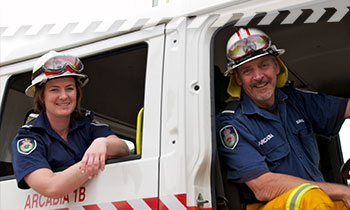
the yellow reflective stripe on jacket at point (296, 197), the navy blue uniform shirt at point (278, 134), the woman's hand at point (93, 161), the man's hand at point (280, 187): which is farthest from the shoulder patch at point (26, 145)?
the yellow reflective stripe on jacket at point (296, 197)

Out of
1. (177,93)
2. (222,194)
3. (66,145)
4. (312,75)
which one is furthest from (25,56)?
(312,75)

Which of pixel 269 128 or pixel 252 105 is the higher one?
pixel 252 105

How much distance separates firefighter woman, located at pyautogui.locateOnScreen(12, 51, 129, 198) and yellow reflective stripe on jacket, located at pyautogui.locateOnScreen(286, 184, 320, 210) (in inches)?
34.0

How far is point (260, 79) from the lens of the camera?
2.32 m

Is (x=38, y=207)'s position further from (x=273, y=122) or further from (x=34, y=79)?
(x=273, y=122)

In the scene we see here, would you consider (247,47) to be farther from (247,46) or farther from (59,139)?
(59,139)

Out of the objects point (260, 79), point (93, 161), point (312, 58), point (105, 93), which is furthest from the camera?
point (105, 93)

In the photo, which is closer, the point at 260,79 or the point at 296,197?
the point at 296,197

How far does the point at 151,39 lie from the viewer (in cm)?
220

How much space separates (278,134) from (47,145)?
1200 millimetres

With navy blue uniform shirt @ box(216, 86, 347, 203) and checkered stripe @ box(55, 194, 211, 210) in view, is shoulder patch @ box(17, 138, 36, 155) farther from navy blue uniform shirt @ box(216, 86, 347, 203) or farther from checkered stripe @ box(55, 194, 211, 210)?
navy blue uniform shirt @ box(216, 86, 347, 203)

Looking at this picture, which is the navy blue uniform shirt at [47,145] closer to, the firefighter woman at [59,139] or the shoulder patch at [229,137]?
the firefighter woman at [59,139]

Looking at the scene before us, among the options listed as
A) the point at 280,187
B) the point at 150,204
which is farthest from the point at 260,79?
the point at 150,204

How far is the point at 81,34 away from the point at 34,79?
362 mm
